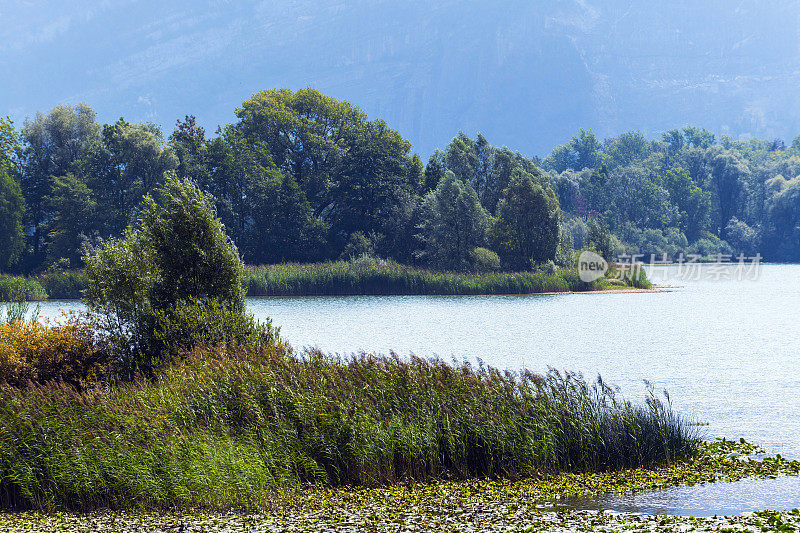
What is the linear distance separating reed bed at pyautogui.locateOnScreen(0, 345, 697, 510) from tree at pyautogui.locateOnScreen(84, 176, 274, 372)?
277 centimetres

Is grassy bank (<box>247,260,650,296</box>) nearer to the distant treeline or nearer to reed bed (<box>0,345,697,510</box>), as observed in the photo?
the distant treeline

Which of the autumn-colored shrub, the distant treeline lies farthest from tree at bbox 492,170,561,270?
the autumn-colored shrub

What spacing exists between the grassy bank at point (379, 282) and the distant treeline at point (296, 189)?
13.5 ft

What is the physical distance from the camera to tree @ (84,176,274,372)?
19219mm

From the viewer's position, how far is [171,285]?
67.0 feet

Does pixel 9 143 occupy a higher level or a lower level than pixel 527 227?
higher

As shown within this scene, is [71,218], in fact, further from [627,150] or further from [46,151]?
[627,150]

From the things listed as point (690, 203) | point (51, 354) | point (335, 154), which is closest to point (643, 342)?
point (51, 354)

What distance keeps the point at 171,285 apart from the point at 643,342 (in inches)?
893

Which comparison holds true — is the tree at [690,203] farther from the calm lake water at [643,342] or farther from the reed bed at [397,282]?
the reed bed at [397,282]

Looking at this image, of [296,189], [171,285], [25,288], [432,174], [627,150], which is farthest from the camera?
[627,150]

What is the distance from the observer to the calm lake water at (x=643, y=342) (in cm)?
1756

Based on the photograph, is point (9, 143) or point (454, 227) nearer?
point (454, 227)

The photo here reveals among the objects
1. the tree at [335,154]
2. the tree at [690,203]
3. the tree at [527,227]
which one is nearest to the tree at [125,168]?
the tree at [335,154]
